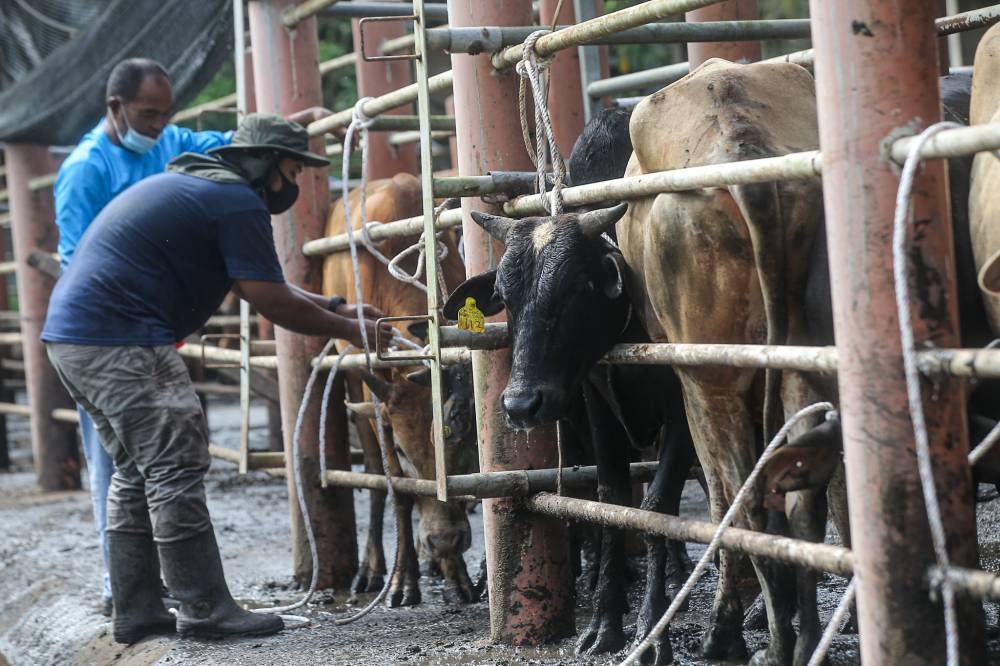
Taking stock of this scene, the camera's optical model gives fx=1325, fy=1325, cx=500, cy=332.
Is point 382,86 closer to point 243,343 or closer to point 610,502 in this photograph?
point 243,343

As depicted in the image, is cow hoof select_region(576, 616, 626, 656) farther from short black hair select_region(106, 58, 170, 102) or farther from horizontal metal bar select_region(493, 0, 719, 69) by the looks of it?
short black hair select_region(106, 58, 170, 102)

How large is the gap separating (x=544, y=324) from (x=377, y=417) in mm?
1628

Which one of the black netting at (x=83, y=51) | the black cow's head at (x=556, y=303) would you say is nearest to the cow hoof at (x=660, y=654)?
the black cow's head at (x=556, y=303)

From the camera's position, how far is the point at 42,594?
234 inches

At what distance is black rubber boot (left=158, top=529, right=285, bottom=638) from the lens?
470 centimetres

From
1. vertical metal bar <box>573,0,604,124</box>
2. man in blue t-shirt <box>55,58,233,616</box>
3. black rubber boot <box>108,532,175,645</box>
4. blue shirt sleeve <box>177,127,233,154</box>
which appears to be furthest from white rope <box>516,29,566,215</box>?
vertical metal bar <box>573,0,604,124</box>

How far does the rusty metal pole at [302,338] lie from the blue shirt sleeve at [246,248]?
34.0 inches

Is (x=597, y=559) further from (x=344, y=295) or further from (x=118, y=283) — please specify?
(x=118, y=283)

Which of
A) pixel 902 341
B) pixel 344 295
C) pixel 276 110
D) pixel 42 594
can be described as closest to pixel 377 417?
pixel 344 295

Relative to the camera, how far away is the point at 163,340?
15.6 ft

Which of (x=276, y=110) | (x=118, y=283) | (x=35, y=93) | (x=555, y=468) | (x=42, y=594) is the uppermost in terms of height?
(x=35, y=93)

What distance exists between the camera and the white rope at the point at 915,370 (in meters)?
2.28

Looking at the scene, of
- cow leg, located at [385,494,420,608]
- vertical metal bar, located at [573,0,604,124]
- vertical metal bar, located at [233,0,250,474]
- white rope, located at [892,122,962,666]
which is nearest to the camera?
white rope, located at [892,122,962,666]

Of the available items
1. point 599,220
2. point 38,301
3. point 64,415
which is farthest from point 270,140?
point 64,415
